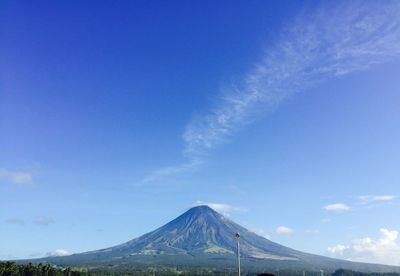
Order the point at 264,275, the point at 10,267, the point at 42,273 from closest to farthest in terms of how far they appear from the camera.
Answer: the point at 264,275, the point at 10,267, the point at 42,273

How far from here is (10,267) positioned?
560ft

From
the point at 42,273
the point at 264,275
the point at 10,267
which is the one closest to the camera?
the point at 264,275

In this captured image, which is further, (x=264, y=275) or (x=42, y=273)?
(x=42, y=273)

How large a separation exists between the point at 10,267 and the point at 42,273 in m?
16.0

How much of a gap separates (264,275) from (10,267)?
144 m

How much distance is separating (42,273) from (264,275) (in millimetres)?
152848

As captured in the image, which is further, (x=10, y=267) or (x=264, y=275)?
(x=10, y=267)

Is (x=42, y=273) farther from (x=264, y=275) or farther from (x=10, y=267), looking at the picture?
(x=264, y=275)

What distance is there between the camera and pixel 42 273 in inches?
7229

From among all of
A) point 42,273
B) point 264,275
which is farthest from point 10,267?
point 264,275

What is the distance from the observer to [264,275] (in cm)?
5266

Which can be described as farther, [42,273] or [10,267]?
[42,273]
